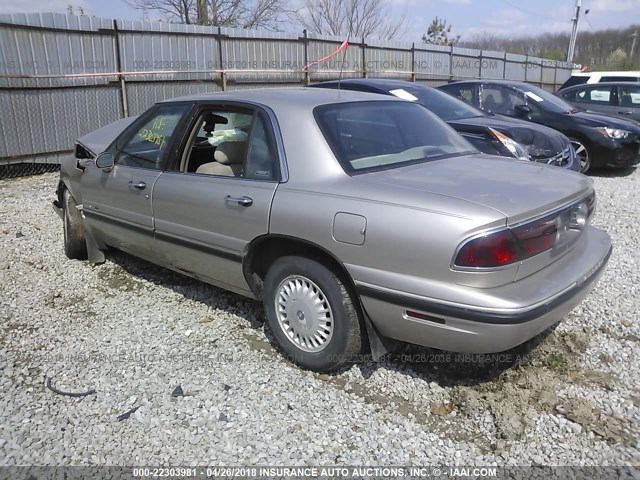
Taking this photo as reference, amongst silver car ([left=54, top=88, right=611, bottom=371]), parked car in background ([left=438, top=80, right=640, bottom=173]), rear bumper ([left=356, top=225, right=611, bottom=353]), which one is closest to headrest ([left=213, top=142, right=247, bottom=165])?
silver car ([left=54, top=88, right=611, bottom=371])

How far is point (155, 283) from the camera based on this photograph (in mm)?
4496

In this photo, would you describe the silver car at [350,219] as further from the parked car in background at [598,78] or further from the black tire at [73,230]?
the parked car in background at [598,78]

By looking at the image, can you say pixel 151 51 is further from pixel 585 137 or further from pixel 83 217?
pixel 585 137

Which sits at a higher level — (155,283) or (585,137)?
(585,137)

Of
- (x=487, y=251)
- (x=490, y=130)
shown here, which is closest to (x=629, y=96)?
(x=490, y=130)

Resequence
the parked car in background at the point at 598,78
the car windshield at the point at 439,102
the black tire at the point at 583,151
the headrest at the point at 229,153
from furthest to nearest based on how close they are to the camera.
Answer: the parked car in background at the point at 598,78 < the black tire at the point at 583,151 < the car windshield at the point at 439,102 < the headrest at the point at 229,153

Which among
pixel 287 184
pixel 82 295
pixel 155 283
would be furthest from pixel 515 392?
pixel 82 295

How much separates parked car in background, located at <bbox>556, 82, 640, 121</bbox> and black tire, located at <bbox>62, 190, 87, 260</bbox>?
10.3 m

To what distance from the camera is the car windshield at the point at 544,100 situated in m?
8.82

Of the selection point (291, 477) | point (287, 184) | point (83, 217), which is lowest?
point (291, 477)

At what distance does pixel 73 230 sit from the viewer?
489cm

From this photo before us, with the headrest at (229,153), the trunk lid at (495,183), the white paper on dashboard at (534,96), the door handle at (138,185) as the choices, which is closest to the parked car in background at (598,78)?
the white paper on dashboard at (534,96)

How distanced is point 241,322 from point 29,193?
525cm

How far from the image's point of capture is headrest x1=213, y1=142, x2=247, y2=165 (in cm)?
355
